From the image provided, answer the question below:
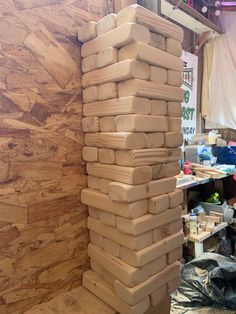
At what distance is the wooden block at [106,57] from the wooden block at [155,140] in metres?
0.33

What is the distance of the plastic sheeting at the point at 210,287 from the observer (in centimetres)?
165

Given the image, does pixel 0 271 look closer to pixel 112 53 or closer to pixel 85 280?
pixel 85 280

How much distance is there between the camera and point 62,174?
1159mm

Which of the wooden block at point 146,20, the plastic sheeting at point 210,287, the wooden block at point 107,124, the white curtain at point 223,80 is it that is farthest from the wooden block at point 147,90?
the white curtain at point 223,80

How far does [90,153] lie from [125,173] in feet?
0.84

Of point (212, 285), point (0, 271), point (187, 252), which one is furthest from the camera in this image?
point (187, 252)

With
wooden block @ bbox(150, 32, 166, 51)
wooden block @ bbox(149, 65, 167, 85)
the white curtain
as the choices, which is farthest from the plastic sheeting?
the white curtain

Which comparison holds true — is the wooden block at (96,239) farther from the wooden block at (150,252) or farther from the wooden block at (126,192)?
the wooden block at (126,192)

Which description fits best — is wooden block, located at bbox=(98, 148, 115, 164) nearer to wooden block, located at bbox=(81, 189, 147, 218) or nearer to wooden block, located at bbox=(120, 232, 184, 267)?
wooden block, located at bbox=(81, 189, 147, 218)

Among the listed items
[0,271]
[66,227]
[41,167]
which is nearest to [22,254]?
[0,271]

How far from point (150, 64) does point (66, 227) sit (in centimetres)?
81

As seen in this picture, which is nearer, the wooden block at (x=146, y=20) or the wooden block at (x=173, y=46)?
the wooden block at (x=146, y=20)

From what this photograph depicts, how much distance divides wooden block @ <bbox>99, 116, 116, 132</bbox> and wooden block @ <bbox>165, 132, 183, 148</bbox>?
24 cm

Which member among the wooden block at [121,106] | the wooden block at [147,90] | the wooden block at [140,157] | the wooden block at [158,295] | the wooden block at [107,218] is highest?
the wooden block at [147,90]
